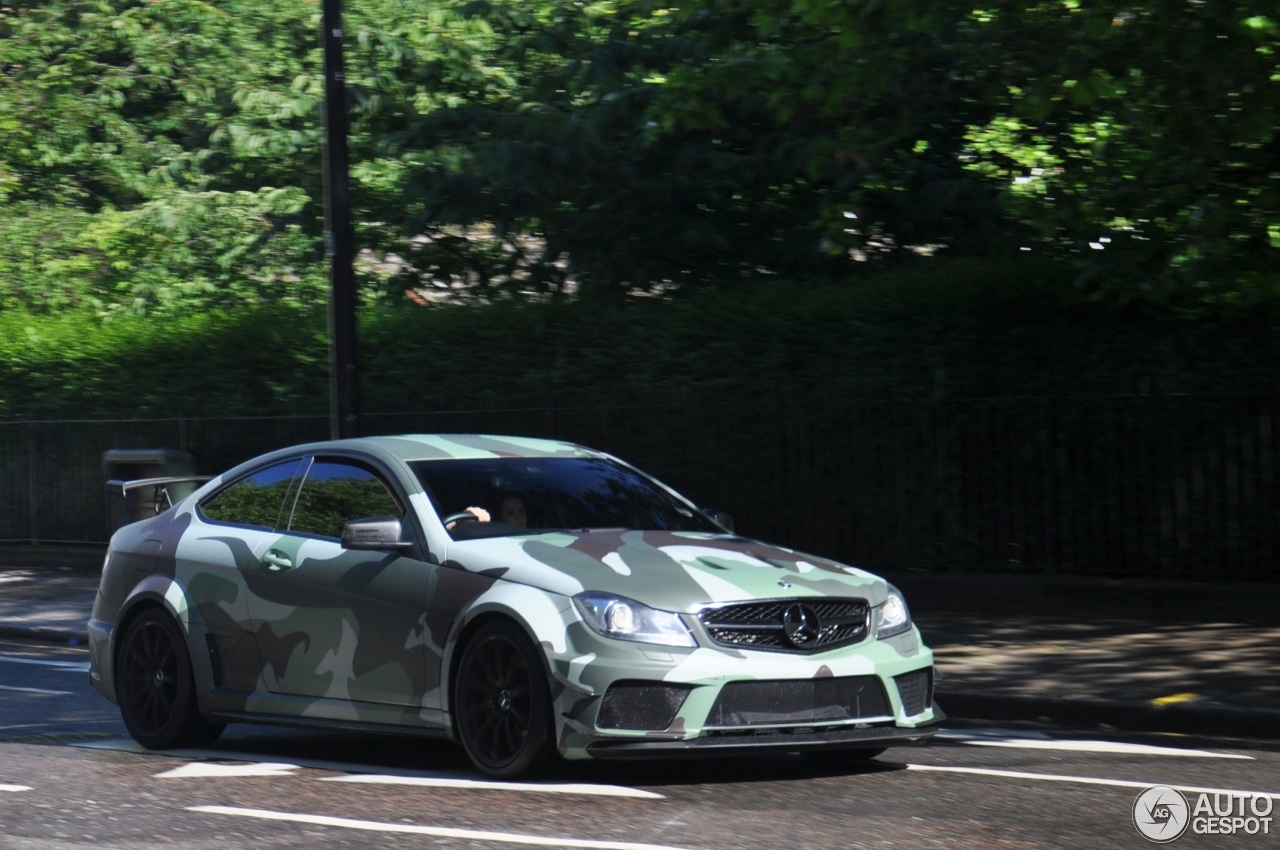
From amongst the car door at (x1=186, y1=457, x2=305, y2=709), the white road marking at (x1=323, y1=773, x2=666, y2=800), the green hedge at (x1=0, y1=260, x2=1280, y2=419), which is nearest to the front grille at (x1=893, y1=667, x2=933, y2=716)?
the white road marking at (x1=323, y1=773, x2=666, y2=800)

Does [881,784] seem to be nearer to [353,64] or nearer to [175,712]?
[175,712]

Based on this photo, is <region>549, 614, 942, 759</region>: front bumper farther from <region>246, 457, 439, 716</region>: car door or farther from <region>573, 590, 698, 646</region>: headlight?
<region>246, 457, 439, 716</region>: car door

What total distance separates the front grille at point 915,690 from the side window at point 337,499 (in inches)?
92.1

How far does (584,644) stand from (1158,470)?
305 inches

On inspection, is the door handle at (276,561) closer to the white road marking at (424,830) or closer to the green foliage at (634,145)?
the white road marking at (424,830)

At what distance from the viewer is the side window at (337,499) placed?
8562 mm

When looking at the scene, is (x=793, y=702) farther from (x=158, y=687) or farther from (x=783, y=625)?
(x=158, y=687)

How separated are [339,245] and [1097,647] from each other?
21.3 feet

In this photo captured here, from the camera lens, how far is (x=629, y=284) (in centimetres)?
1766

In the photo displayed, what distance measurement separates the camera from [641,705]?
726cm

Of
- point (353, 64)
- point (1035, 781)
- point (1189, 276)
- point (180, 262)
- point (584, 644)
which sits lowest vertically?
point (1035, 781)

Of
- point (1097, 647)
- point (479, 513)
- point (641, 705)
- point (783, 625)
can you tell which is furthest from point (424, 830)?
point (1097, 647)

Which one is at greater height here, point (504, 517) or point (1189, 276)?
point (1189, 276)

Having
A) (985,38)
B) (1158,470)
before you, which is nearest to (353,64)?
(985,38)
